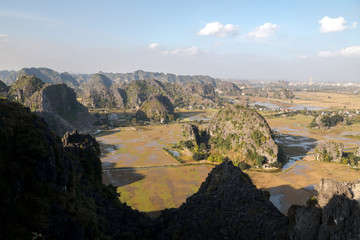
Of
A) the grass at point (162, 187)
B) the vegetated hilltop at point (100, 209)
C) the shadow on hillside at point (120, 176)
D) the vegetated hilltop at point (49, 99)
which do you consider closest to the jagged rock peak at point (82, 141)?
the vegetated hilltop at point (100, 209)

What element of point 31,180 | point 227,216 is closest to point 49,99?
point 31,180

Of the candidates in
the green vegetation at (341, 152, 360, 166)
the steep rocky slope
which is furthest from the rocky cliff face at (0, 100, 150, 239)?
the green vegetation at (341, 152, 360, 166)

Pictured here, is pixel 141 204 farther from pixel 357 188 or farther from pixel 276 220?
pixel 357 188

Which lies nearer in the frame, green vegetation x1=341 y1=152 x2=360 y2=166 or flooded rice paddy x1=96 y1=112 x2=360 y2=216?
flooded rice paddy x1=96 y1=112 x2=360 y2=216

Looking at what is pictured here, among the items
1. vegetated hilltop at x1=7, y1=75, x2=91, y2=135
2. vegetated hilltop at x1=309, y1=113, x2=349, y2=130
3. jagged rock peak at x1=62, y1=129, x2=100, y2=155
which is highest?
vegetated hilltop at x1=7, y1=75, x2=91, y2=135

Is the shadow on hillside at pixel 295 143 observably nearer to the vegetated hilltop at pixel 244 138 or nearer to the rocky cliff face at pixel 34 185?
the vegetated hilltop at pixel 244 138

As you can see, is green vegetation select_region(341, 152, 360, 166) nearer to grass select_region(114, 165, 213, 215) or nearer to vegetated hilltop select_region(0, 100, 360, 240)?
grass select_region(114, 165, 213, 215)
